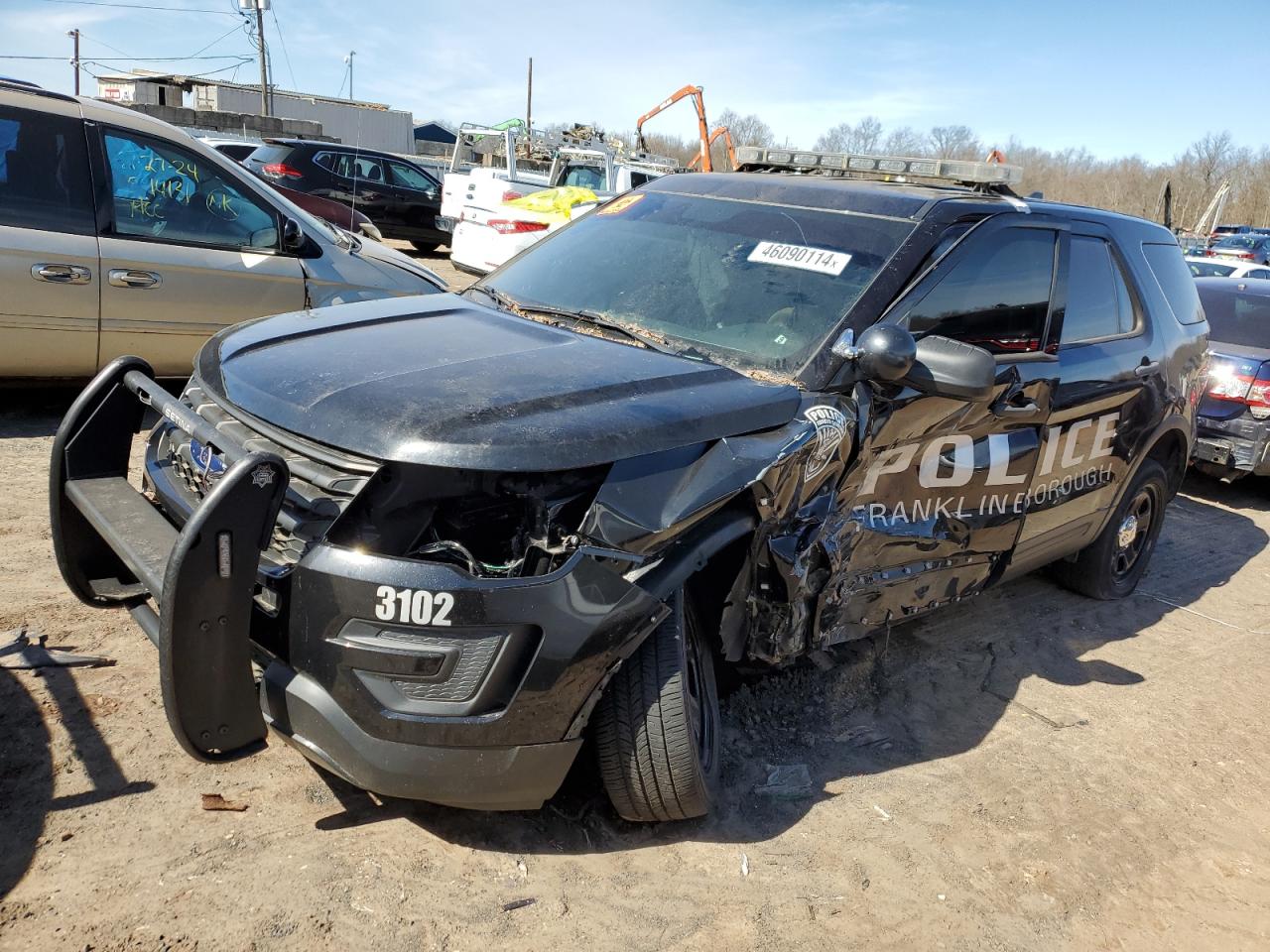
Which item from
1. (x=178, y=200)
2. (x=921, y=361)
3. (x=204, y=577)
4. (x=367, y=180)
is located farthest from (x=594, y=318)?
(x=367, y=180)

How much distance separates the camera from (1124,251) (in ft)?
15.6

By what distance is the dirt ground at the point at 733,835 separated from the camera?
250 cm

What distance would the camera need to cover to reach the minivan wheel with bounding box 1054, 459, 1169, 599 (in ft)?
17.0

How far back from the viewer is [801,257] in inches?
139

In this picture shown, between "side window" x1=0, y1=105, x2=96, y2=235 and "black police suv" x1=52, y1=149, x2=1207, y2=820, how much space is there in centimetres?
285

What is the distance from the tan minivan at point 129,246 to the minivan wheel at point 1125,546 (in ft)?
13.5

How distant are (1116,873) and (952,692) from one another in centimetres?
110

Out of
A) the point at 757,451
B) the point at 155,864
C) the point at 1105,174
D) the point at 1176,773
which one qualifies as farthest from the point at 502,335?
the point at 1105,174

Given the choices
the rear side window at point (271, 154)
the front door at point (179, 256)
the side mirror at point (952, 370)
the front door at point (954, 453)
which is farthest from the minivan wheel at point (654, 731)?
the rear side window at point (271, 154)

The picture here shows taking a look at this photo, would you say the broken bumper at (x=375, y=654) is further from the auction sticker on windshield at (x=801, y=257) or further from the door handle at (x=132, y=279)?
the door handle at (x=132, y=279)

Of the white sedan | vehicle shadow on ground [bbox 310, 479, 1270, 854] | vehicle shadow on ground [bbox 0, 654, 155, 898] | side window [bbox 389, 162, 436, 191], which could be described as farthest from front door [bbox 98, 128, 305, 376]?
the white sedan

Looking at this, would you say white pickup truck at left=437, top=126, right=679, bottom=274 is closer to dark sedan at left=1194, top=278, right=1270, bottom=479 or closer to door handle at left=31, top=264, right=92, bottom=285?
door handle at left=31, top=264, right=92, bottom=285

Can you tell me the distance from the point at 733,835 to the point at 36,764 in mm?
1994

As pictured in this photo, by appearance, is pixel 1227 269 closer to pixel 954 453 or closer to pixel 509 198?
pixel 509 198
